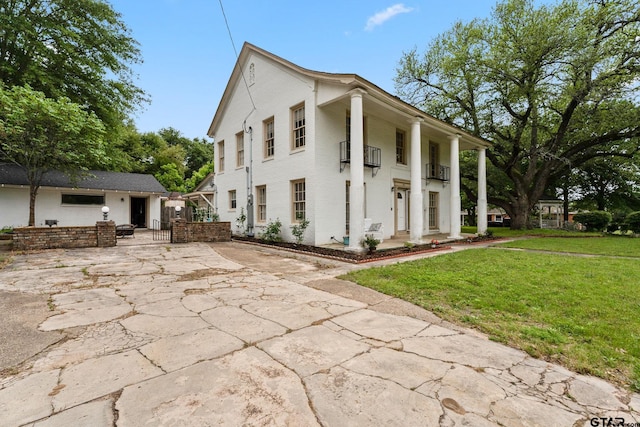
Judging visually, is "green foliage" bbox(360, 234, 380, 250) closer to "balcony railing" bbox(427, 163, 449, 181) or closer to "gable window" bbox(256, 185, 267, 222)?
"gable window" bbox(256, 185, 267, 222)

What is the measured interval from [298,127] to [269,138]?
2057 mm

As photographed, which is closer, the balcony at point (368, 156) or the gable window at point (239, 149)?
the balcony at point (368, 156)

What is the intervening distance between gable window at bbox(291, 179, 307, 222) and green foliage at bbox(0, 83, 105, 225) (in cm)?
810

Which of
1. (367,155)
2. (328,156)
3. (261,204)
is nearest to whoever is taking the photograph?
(328,156)

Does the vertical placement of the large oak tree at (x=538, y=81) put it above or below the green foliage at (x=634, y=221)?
above

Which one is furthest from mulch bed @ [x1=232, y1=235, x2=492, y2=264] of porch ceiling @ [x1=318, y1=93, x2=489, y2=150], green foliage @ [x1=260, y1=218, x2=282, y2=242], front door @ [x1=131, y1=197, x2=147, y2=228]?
front door @ [x1=131, y1=197, x2=147, y2=228]

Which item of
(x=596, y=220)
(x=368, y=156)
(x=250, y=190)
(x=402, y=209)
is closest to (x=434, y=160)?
(x=402, y=209)

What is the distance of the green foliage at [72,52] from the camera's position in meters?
13.5

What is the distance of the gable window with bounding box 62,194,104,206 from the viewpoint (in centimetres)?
1556

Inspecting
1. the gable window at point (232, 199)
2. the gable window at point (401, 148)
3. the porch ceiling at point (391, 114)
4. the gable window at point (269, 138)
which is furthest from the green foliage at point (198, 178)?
the porch ceiling at point (391, 114)

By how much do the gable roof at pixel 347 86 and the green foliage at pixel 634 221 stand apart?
9.19 m

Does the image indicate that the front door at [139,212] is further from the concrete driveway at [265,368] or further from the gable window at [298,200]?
the concrete driveway at [265,368]

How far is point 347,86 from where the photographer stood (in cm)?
868

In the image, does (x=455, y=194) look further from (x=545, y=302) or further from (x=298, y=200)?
(x=545, y=302)
